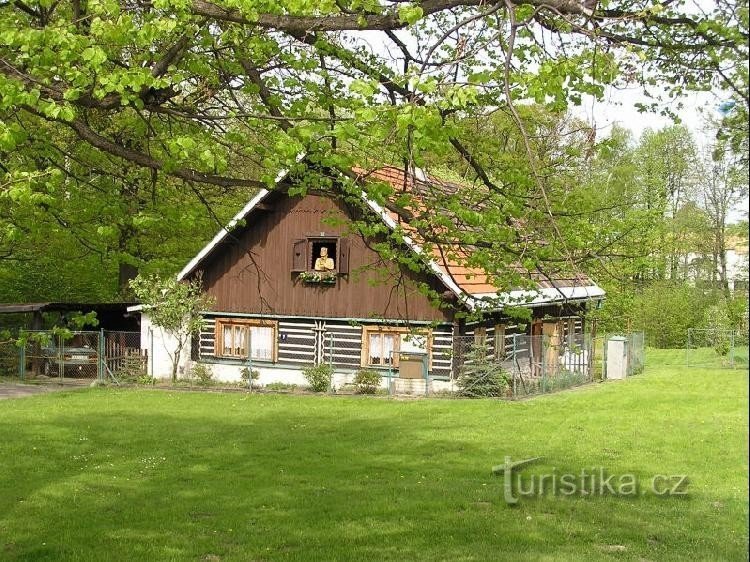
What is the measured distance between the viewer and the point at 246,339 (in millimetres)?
27453

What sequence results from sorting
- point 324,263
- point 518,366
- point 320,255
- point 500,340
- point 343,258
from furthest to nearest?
point 500,340 → point 320,255 → point 324,263 → point 343,258 → point 518,366

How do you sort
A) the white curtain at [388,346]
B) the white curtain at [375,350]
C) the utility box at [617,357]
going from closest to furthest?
the white curtain at [388,346] → the white curtain at [375,350] → the utility box at [617,357]

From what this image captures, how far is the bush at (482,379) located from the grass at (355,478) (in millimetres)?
1158

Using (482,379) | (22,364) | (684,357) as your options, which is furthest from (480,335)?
(22,364)

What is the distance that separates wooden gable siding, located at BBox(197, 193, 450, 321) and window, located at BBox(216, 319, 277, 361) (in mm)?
452

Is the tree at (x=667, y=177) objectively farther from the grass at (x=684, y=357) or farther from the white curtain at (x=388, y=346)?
the white curtain at (x=388, y=346)

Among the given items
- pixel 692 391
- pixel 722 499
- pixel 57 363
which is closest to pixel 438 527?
pixel 722 499

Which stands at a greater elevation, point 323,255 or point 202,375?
point 323,255

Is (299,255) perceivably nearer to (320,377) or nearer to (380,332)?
(380,332)

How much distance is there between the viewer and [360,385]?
25391 millimetres

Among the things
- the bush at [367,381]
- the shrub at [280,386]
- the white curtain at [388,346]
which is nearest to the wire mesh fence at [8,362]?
the shrub at [280,386]

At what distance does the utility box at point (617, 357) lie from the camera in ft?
95.7

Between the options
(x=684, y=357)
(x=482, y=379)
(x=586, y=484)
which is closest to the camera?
(x=586, y=484)

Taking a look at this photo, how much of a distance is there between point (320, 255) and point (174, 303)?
4.59 metres
